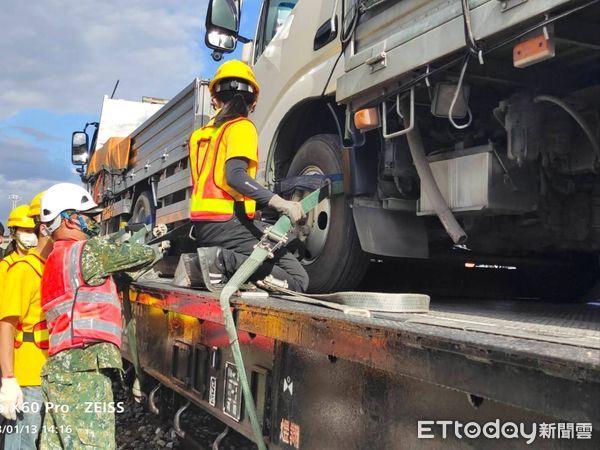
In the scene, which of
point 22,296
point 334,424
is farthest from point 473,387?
point 22,296

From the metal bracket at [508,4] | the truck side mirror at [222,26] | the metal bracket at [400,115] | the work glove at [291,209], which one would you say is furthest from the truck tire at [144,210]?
the metal bracket at [508,4]

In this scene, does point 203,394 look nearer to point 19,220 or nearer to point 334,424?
point 334,424

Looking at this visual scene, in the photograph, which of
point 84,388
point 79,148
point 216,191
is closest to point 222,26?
point 216,191

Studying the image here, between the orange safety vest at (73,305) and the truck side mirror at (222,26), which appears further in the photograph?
the truck side mirror at (222,26)

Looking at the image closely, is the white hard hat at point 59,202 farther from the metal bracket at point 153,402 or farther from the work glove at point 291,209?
the metal bracket at point 153,402

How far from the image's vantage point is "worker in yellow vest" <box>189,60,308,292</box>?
310 centimetres

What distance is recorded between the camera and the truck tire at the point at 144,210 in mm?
6906

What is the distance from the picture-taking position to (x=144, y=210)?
724cm

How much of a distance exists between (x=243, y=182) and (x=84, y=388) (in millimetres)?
1211

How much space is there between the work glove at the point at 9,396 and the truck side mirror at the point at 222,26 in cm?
252

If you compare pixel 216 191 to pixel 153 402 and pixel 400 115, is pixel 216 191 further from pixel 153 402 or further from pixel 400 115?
pixel 153 402

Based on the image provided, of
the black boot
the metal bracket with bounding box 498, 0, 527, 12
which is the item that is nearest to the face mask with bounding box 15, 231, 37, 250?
the black boot

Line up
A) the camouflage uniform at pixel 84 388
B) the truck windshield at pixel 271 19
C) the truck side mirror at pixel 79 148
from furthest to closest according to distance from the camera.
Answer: the truck side mirror at pixel 79 148, the truck windshield at pixel 271 19, the camouflage uniform at pixel 84 388

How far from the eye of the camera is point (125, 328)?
4246 mm
